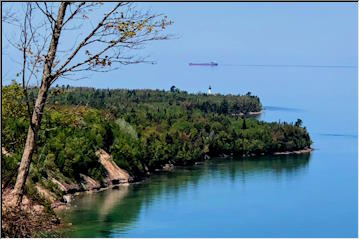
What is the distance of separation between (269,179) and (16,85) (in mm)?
29055

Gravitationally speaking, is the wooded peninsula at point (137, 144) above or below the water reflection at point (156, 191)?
above

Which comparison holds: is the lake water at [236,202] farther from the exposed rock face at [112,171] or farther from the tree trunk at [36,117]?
the tree trunk at [36,117]

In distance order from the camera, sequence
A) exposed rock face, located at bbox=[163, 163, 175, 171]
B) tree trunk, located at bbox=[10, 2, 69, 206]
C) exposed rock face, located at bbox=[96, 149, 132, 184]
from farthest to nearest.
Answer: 1. exposed rock face, located at bbox=[163, 163, 175, 171]
2. exposed rock face, located at bbox=[96, 149, 132, 184]
3. tree trunk, located at bbox=[10, 2, 69, 206]

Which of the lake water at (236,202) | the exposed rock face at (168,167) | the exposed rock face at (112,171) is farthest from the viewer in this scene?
the exposed rock face at (168,167)

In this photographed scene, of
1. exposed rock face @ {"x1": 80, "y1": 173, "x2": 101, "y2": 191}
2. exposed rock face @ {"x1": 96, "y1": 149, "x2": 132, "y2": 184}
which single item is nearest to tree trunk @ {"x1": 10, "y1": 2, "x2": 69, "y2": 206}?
exposed rock face @ {"x1": 80, "y1": 173, "x2": 101, "y2": 191}

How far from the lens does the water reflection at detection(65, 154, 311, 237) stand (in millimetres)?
22625

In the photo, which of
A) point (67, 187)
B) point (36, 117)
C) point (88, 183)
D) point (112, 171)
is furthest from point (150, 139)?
point (36, 117)

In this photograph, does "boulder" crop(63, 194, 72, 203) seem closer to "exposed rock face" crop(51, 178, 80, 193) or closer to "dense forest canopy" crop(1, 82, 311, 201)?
"exposed rock face" crop(51, 178, 80, 193)

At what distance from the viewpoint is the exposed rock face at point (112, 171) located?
32750 millimetres

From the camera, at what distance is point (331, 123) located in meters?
60.9

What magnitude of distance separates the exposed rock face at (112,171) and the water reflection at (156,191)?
834 millimetres

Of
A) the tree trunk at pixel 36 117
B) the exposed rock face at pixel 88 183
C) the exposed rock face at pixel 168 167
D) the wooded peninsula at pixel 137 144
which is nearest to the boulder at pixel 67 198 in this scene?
the wooded peninsula at pixel 137 144

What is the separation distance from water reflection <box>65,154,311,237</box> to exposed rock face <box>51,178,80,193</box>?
2.10 ft

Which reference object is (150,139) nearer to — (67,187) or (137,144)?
(137,144)
